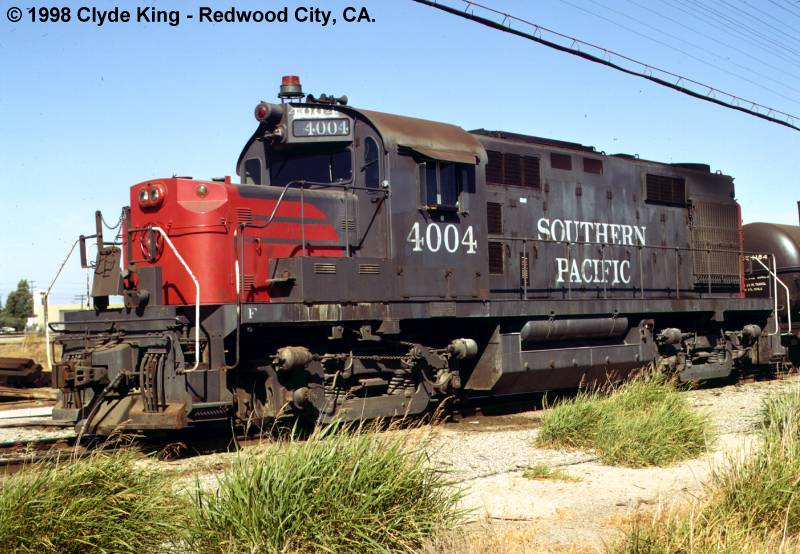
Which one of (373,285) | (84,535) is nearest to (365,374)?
(373,285)

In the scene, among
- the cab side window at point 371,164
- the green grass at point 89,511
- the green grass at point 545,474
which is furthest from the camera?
the cab side window at point 371,164

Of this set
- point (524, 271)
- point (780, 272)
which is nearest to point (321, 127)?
point (524, 271)

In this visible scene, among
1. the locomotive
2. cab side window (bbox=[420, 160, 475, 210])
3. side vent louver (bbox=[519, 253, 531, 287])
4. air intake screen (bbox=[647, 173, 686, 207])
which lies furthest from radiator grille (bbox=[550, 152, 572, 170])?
cab side window (bbox=[420, 160, 475, 210])

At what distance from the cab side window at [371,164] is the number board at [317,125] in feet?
0.83

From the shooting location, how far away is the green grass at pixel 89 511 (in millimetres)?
4914

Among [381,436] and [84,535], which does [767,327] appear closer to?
[381,436]

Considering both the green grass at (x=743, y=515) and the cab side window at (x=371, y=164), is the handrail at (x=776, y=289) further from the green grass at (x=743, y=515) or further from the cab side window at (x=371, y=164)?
the green grass at (x=743, y=515)

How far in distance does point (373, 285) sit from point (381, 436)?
15.8 ft

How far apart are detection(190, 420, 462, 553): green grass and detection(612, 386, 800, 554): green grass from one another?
4.01ft

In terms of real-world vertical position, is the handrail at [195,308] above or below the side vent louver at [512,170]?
below

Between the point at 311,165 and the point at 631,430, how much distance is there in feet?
16.7

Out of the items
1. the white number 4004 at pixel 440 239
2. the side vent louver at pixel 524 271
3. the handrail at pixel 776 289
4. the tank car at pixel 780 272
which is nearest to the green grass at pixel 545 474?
the white number 4004 at pixel 440 239

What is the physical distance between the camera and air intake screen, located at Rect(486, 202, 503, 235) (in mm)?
12625

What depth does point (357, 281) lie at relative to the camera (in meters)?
10.5
